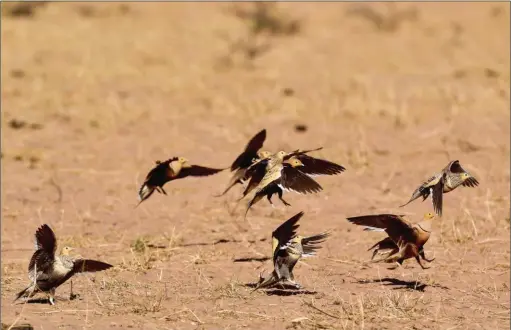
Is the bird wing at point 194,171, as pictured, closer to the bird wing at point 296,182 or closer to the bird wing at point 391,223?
the bird wing at point 296,182

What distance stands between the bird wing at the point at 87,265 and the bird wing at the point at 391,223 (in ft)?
4.67

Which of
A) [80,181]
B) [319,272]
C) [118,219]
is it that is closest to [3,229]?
[118,219]

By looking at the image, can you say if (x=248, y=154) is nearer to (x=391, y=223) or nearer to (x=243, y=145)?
(x=391, y=223)

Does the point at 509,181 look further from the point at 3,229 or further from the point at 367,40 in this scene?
the point at 367,40

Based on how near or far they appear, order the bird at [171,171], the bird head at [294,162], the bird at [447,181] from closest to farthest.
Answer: the bird at [447,181] → the bird head at [294,162] → the bird at [171,171]

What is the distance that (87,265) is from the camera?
5.91 meters

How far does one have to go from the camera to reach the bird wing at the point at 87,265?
5844 millimetres

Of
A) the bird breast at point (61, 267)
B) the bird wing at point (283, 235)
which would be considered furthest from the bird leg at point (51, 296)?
the bird wing at point (283, 235)

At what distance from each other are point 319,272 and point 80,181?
3.57m

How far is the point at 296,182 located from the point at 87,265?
147cm

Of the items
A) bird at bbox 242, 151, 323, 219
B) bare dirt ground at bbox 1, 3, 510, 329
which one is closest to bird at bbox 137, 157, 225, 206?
bare dirt ground at bbox 1, 3, 510, 329

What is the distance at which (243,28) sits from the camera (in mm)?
16219

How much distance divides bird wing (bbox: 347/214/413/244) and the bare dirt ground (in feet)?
1.23

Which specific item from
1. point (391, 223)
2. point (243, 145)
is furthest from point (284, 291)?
point (243, 145)
